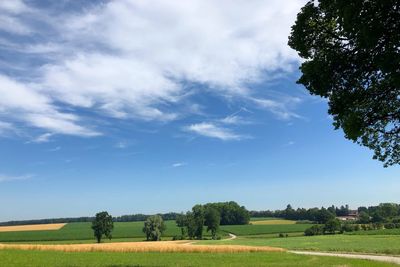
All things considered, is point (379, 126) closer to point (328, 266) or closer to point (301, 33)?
point (301, 33)

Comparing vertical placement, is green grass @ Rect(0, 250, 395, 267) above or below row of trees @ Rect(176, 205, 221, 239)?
below

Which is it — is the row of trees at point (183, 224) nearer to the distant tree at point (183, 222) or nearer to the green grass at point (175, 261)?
the distant tree at point (183, 222)

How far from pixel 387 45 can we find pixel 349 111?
3.60 meters

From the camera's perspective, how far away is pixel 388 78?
15.7 m

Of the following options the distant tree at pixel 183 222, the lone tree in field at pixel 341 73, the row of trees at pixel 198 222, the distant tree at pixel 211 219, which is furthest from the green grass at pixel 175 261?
the distant tree at pixel 211 219

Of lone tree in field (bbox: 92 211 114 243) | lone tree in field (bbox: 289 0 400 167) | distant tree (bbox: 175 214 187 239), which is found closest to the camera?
lone tree in field (bbox: 289 0 400 167)

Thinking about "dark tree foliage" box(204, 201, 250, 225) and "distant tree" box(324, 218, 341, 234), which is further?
"dark tree foliage" box(204, 201, 250, 225)

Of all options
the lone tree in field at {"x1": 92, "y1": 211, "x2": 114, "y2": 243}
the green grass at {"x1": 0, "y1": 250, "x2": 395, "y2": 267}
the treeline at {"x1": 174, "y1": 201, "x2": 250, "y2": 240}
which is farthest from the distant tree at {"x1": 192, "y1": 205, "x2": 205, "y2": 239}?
the green grass at {"x1": 0, "y1": 250, "x2": 395, "y2": 267}

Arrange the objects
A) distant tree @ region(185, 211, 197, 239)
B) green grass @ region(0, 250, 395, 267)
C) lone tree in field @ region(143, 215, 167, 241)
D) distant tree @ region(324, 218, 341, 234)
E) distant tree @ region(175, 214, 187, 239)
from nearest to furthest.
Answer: green grass @ region(0, 250, 395, 267)
lone tree in field @ region(143, 215, 167, 241)
distant tree @ region(324, 218, 341, 234)
distant tree @ region(185, 211, 197, 239)
distant tree @ region(175, 214, 187, 239)

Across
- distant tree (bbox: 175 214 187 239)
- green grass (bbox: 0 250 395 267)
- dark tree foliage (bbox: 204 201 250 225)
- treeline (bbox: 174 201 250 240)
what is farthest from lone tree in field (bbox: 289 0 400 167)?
dark tree foliage (bbox: 204 201 250 225)

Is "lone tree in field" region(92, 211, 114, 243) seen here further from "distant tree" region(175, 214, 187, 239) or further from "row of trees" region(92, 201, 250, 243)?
"distant tree" region(175, 214, 187, 239)

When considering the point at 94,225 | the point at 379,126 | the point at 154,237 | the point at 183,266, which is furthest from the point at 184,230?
the point at 379,126

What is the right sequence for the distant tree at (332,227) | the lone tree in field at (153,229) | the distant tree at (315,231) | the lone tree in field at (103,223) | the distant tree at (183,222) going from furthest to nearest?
the distant tree at (183,222) → the distant tree at (332,227) → the distant tree at (315,231) → the lone tree in field at (153,229) → the lone tree in field at (103,223)

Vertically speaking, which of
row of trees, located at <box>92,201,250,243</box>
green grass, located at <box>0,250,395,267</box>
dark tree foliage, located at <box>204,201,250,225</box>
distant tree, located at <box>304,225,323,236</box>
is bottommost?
green grass, located at <box>0,250,395,267</box>
